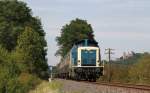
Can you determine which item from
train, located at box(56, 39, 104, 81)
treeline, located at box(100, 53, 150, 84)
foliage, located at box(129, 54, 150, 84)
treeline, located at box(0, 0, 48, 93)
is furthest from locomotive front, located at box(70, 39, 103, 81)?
treeline, located at box(0, 0, 48, 93)

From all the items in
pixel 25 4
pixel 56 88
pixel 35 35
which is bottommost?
pixel 56 88

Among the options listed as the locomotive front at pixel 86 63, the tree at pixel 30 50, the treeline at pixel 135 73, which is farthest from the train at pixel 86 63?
the tree at pixel 30 50

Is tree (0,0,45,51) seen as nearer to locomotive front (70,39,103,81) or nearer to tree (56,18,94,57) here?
tree (56,18,94,57)

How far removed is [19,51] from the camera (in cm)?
7262

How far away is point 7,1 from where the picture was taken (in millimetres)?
107625

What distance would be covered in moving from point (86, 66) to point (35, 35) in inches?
1061

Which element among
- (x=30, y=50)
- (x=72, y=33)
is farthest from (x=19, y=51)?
(x=72, y=33)

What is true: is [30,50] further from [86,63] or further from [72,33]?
[72,33]

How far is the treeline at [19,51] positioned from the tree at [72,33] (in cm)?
1609

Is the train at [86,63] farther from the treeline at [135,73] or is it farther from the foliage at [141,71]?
the foliage at [141,71]

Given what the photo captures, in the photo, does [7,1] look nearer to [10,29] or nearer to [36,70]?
[10,29]

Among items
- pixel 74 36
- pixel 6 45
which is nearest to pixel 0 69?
pixel 6 45

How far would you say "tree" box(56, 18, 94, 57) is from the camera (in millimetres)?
127000

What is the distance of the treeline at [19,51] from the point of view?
60275mm
